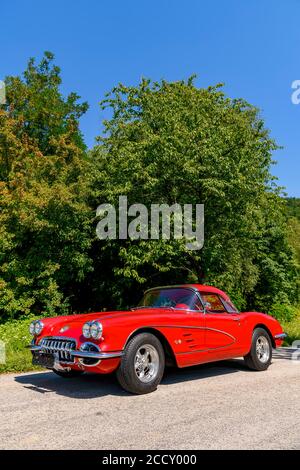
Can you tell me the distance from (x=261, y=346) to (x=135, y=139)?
35.1 ft

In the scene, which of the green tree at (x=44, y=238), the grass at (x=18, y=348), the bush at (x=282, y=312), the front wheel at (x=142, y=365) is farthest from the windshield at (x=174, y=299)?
the bush at (x=282, y=312)

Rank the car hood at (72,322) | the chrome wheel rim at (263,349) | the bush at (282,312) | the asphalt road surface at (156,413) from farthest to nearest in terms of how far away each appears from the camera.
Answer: the bush at (282,312)
the chrome wheel rim at (263,349)
the car hood at (72,322)
the asphalt road surface at (156,413)

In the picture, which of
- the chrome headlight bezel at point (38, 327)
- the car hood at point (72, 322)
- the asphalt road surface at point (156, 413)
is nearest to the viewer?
the asphalt road surface at point (156, 413)

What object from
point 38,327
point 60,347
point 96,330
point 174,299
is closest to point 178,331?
point 174,299

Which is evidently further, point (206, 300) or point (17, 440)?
point (206, 300)

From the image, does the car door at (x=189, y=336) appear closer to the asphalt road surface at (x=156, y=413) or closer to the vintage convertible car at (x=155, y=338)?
the vintage convertible car at (x=155, y=338)

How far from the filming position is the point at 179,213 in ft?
44.3

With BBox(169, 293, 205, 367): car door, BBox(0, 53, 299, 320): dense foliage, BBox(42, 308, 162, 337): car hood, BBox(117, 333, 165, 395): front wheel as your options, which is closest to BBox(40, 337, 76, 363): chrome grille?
BBox(42, 308, 162, 337): car hood

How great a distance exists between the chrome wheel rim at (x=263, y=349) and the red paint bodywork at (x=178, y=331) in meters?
0.31

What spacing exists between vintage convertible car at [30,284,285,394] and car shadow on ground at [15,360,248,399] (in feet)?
0.84

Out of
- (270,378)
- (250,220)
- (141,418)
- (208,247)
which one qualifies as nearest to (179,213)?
(208,247)

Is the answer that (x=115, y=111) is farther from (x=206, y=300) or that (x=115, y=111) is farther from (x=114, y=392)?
(x=114, y=392)

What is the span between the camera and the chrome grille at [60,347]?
220 inches

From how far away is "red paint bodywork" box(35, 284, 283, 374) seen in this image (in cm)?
544
